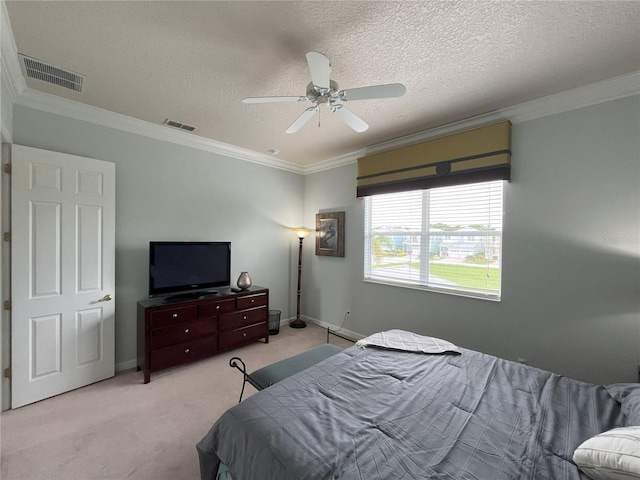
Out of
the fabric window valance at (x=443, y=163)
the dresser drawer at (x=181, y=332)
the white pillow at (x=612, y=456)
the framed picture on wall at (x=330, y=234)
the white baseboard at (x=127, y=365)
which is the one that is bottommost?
the white baseboard at (x=127, y=365)

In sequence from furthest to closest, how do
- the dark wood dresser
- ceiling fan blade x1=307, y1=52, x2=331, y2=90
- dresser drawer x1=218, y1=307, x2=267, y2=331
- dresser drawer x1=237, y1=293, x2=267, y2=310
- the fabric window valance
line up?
A: dresser drawer x1=237, y1=293, x2=267, y2=310
dresser drawer x1=218, y1=307, x2=267, y2=331
the dark wood dresser
the fabric window valance
ceiling fan blade x1=307, y1=52, x2=331, y2=90

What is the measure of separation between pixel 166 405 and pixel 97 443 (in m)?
0.50

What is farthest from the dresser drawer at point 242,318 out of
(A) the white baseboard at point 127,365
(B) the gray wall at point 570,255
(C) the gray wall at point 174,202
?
(B) the gray wall at point 570,255

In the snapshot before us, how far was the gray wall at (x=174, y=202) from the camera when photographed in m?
2.68

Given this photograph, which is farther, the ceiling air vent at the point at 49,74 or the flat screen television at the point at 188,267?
the flat screen television at the point at 188,267

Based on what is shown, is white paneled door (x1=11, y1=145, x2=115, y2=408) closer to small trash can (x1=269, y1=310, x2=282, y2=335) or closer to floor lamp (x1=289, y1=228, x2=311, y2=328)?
small trash can (x1=269, y1=310, x2=282, y2=335)

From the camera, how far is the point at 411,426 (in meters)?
1.23

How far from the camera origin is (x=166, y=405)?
7.58ft

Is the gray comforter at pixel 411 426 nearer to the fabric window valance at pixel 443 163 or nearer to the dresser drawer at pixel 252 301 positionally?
the fabric window valance at pixel 443 163

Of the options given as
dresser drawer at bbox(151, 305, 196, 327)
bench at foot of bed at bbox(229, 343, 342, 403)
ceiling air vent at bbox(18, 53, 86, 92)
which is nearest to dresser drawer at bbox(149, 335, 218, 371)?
dresser drawer at bbox(151, 305, 196, 327)

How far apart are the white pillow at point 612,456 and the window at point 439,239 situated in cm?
186

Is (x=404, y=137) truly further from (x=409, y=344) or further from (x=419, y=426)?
(x=419, y=426)

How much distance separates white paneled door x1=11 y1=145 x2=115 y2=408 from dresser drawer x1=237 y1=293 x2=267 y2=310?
1322 mm

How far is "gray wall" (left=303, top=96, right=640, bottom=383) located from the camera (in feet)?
6.81
